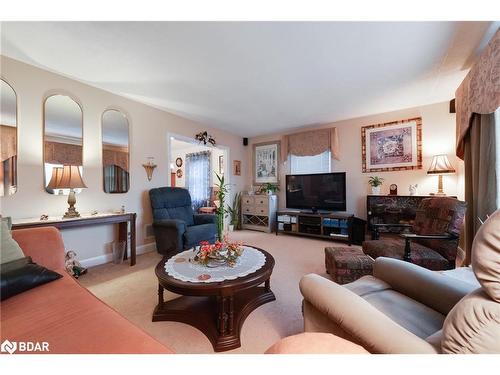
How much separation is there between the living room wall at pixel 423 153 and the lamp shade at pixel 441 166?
28 centimetres

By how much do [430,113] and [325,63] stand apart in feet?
7.69

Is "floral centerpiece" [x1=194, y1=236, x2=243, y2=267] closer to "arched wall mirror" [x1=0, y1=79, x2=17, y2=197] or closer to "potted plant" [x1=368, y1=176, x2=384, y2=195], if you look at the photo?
"arched wall mirror" [x1=0, y1=79, x2=17, y2=197]

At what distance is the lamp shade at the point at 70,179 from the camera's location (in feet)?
7.33

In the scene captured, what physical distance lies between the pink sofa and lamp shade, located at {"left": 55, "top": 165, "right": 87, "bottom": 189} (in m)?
1.49

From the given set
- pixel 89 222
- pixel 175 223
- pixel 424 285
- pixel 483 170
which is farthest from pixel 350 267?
pixel 89 222

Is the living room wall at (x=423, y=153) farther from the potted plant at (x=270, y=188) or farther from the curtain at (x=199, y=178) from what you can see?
the curtain at (x=199, y=178)

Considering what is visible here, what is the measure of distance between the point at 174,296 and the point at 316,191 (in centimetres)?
306

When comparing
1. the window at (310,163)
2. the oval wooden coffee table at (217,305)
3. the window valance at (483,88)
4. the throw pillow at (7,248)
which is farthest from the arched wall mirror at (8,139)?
the window valance at (483,88)

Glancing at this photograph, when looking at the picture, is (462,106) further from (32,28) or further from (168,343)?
(32,28)

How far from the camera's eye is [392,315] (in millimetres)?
956

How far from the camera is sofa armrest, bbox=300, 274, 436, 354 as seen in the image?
2.08 ft

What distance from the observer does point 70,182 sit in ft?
7.42

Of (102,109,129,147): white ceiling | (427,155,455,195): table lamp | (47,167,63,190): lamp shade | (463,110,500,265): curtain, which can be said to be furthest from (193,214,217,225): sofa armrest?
Answer: (427,155,455,195): table lamp
